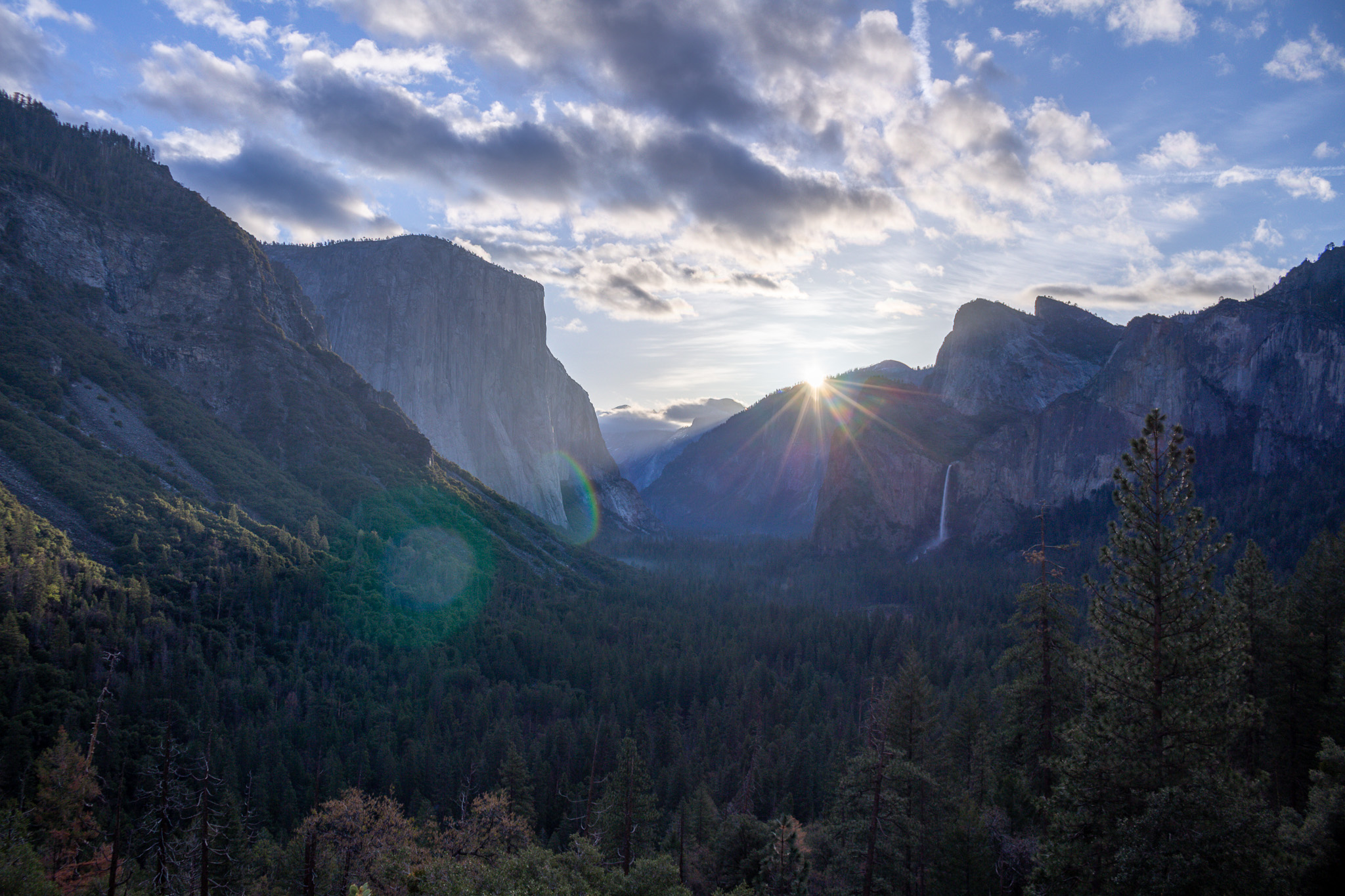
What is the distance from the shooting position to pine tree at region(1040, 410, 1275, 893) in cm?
1536

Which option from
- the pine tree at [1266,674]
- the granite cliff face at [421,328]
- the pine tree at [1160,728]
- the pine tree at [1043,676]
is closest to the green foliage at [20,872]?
the pine tree at [1160,728]

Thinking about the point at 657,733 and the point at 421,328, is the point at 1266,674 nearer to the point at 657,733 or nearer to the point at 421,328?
the point at 657,733

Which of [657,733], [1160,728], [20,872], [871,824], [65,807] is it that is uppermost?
[1160,728]

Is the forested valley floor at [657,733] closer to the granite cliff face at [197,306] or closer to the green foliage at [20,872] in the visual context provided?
the green foliage at [20,872]

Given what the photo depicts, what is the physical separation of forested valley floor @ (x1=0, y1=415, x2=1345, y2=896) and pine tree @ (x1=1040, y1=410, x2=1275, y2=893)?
0.24 ft

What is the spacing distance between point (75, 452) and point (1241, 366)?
19706 centimetres

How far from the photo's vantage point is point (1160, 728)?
1686 centimetres

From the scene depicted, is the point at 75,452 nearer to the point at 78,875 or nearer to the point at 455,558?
the point at 455,558

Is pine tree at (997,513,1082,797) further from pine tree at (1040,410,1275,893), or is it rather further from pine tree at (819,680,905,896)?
pine tree at (1040,410,1275,893)

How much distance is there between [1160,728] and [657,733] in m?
63.1

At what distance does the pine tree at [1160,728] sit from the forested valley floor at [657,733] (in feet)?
0.24

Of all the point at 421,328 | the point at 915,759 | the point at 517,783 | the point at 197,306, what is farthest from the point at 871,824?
the point at 421,328

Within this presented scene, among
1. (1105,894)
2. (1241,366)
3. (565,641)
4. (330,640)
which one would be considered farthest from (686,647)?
(1241,366)

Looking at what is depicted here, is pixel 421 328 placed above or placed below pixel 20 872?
above
